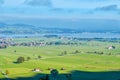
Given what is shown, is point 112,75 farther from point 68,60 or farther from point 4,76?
point 68,60

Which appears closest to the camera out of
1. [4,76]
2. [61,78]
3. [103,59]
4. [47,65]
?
[61,78]

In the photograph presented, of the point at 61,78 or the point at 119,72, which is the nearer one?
the point at 61,78

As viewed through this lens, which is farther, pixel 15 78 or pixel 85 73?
pixel 85 73

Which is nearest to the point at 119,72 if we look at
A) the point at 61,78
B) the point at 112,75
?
the point at 112,75

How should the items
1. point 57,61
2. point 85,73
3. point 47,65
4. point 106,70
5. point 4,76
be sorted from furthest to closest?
1. point 57,61
2. point 47,65
3. point 106,70
4. point 85,73
5. point 4,76

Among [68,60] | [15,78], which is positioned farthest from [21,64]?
[15,78]

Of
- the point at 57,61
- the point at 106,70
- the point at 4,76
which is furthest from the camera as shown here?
the point at 57,61

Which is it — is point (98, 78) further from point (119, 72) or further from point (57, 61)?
point (57, 61)

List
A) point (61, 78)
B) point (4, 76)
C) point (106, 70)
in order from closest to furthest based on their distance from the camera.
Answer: point (61, 78)
point (4, 76)
point (106, 70)
